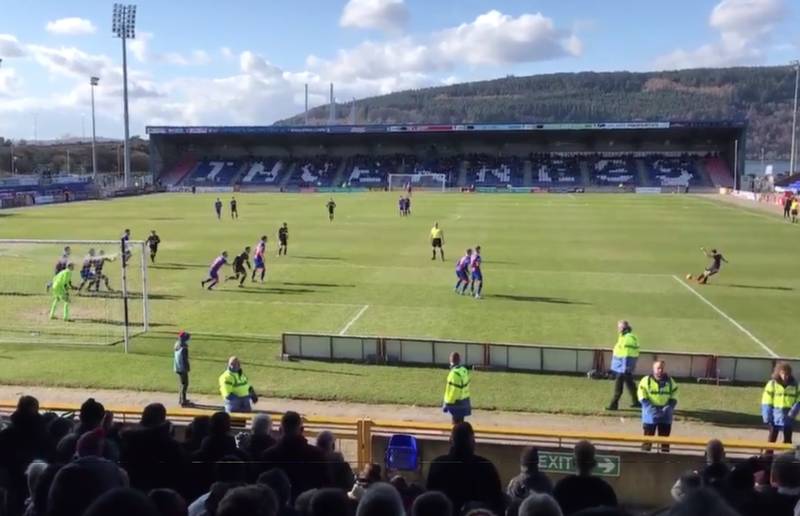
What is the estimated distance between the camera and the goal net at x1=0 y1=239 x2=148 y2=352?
19984 millimetres

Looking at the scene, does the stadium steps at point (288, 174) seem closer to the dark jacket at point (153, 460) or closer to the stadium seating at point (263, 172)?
the stadium seating at point (263, 172)

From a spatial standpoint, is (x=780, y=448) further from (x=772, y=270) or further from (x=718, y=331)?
(x=772, y=270)

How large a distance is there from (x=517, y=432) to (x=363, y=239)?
100 ft

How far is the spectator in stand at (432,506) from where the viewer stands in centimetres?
402

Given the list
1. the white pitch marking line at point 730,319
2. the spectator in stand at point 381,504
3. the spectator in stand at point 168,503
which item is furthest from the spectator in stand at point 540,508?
the white pitch marking line at point 730,319

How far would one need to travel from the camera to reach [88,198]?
78.0 metres

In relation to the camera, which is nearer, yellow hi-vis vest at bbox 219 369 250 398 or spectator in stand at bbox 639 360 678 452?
spectator in stand at bbox 639 360 678 452

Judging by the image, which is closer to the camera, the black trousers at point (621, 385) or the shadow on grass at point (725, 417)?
the shadow on grass at point (725, 417)

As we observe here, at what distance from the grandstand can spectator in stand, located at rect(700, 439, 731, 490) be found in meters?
86.4

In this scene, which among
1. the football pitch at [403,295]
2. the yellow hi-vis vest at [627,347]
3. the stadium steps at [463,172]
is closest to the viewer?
the yellow hi-vis vest at [627,347]

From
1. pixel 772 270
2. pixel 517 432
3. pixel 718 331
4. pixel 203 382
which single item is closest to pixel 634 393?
pixel 517 432

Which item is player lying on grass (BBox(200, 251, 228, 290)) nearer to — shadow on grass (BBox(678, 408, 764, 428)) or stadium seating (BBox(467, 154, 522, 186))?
shadow on grass (BBox(678, 408, 764, 428))

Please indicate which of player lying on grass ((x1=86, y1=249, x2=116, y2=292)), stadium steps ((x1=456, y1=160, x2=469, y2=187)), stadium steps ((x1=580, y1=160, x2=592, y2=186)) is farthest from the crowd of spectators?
stadium steps ((x1=456, y1=160, x2=469, y2=187))

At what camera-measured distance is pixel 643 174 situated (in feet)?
311
